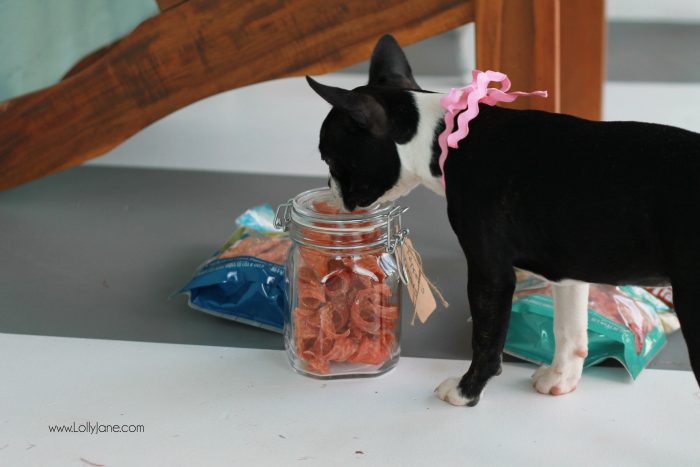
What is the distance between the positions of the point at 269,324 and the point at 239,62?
568 mm

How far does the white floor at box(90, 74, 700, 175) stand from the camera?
2.29 metres

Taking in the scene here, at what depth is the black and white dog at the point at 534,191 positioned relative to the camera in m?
1.09

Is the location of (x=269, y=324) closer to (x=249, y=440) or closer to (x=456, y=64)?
(x=249, y=440)

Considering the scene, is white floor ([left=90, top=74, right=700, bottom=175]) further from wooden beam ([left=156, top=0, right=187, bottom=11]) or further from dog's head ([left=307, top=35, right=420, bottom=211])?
dog's head ([left=307, top=35, right=420, bottom=211])

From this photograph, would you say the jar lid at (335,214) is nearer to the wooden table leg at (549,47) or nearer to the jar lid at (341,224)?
the jar lid at (341,224)

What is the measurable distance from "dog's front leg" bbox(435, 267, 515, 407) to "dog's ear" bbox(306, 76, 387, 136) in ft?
0.73

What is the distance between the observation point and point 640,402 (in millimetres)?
1307

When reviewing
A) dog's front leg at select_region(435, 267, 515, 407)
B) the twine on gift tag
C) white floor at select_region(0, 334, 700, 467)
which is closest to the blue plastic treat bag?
white floor at select_region(0, 334, 700, 467)

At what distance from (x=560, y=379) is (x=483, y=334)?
149 millimetres

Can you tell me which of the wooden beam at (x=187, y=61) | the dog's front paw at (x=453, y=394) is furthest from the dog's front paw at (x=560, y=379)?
the wooden beam at (x=187, y=61)

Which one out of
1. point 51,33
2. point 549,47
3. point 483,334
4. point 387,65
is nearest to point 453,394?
point 483,334

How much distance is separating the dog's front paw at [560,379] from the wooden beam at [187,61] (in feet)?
2.17

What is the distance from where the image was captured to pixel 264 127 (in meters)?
2.54

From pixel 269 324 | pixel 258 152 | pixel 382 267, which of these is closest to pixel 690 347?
pixel 382 267
